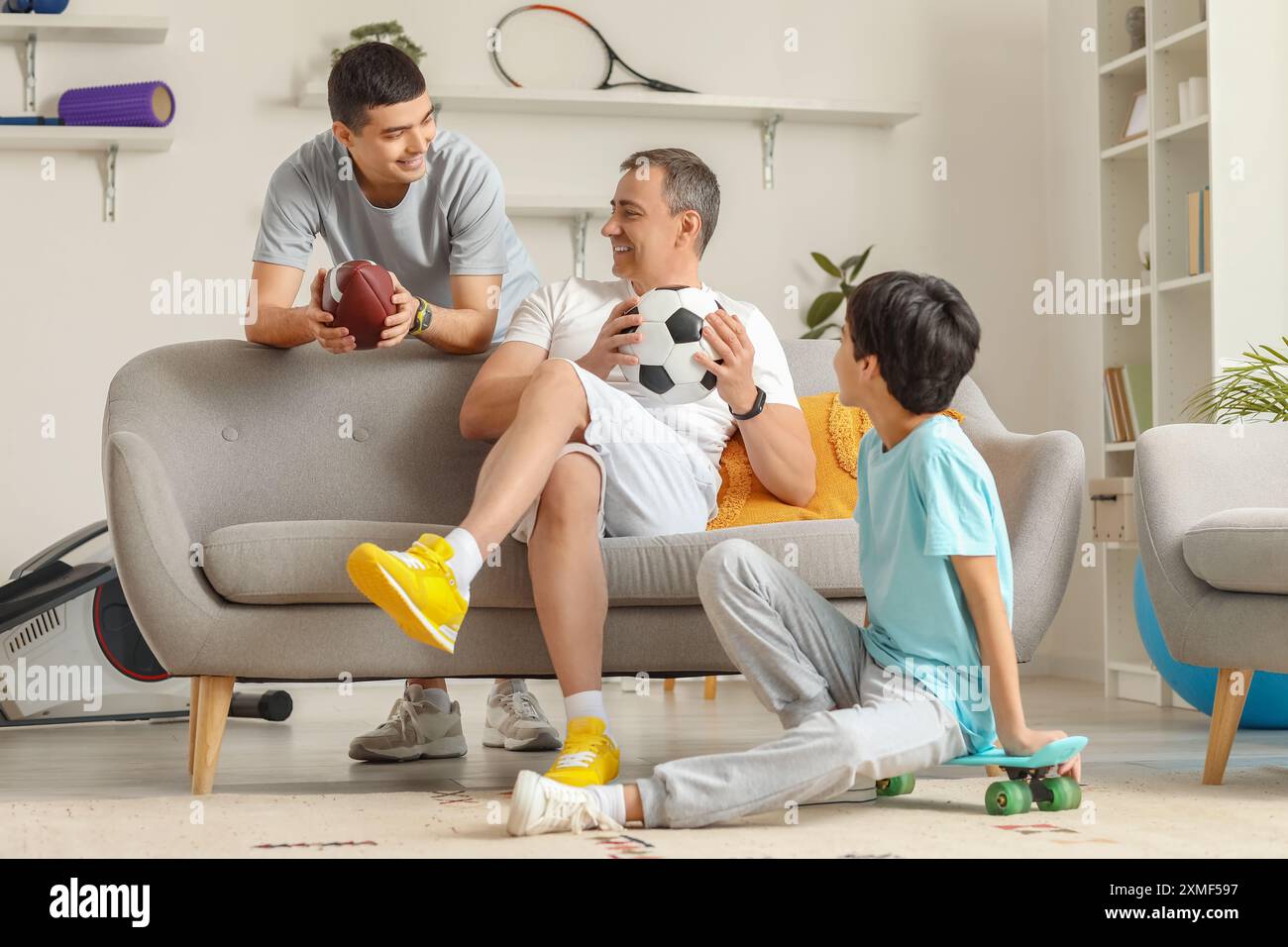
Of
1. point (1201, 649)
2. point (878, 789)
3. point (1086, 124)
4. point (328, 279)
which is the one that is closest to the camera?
point (878, 789)

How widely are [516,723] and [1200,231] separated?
225 centimetres

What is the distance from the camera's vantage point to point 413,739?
261 centimetres

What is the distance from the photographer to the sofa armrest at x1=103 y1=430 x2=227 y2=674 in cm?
207

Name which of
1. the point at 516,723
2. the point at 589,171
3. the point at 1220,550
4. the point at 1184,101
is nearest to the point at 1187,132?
the point at 1184,101

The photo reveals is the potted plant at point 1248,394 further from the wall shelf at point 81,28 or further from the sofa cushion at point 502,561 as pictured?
the wall shelf at point 81,28

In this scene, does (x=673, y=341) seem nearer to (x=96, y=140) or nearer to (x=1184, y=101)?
(x=1184, y=101)

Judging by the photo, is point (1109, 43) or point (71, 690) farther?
point (1109, 43)

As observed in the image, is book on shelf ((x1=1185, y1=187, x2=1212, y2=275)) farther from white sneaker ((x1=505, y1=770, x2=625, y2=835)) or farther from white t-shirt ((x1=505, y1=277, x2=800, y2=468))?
white sneaker ((x1=505, y1=770, x2=625, y2=835))

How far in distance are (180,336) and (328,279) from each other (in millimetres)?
2226

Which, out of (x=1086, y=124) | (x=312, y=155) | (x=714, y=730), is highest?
(x=1086, y=124)

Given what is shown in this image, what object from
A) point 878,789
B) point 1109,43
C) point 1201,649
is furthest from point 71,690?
point 1109,43

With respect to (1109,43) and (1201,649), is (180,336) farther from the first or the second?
(1201,649)

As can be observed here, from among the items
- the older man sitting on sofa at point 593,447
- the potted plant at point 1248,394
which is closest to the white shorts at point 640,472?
the older man sitting on sofa at point 593,447

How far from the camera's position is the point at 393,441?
2586 mm
